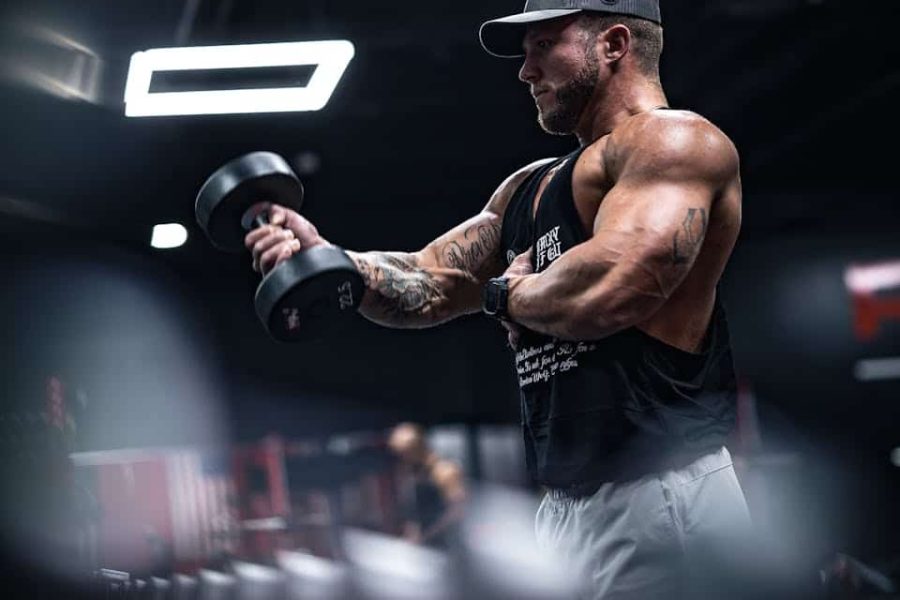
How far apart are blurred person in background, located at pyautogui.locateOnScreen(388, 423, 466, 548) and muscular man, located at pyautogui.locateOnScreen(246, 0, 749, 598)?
5.90 metres

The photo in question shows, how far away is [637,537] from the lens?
199cm

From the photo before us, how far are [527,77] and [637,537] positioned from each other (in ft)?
3.03

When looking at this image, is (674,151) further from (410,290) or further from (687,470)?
(410,290)

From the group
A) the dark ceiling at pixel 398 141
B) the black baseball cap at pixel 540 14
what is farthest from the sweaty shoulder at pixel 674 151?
the dark ceiling at pixel 398 141

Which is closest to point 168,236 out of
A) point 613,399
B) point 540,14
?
point 540,14

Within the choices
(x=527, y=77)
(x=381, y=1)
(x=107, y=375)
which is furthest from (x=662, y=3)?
(x=107, y=375)

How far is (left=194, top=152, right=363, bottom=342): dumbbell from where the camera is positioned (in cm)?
213

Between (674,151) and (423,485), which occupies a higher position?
(674,151)

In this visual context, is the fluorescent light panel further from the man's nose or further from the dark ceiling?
the man's nose

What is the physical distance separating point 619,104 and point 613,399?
1.91 feet

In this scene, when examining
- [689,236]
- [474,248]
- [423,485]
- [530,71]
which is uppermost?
[530,71]

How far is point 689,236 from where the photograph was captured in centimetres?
198

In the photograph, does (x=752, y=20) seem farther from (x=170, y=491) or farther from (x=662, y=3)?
(x=170, y=491)

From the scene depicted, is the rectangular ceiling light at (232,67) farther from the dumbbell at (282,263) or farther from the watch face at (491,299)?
the watch face at (491,299)
